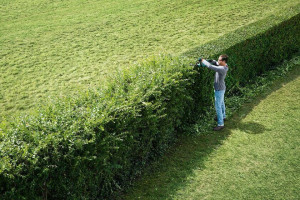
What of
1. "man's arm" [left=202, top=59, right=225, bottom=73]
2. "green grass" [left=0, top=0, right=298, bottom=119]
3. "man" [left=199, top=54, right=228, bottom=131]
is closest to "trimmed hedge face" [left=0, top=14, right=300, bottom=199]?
"man's arm" [left=202, top=59, right=225, bottom=73]

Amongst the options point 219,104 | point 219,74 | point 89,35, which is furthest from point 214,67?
point 89,35

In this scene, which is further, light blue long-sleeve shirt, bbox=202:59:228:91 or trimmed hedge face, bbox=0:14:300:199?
light blue long-sleeve shirt, bbox=202:59:228:91

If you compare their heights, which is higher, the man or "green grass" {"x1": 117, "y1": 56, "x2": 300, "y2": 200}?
the man

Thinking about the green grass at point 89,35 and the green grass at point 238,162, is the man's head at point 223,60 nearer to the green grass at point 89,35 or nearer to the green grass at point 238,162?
the green grass at point 238,162

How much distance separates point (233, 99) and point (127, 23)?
9.75 meters

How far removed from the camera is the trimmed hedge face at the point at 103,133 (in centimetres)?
507

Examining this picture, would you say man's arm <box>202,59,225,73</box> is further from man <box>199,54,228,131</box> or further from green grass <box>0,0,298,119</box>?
green grass <box>0,0,298,119</box>

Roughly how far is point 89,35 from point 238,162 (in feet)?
38.4

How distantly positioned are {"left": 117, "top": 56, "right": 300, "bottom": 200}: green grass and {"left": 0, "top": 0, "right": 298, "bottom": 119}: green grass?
4.90 meters

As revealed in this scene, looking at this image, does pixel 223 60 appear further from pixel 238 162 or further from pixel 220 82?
pixel 238 162

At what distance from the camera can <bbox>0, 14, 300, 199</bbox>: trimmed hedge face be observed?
507 centimetres

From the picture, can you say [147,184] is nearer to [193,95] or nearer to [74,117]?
[74,117]

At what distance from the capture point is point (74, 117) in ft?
20.4

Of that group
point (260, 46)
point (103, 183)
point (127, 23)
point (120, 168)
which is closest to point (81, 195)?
point (103, 183)
